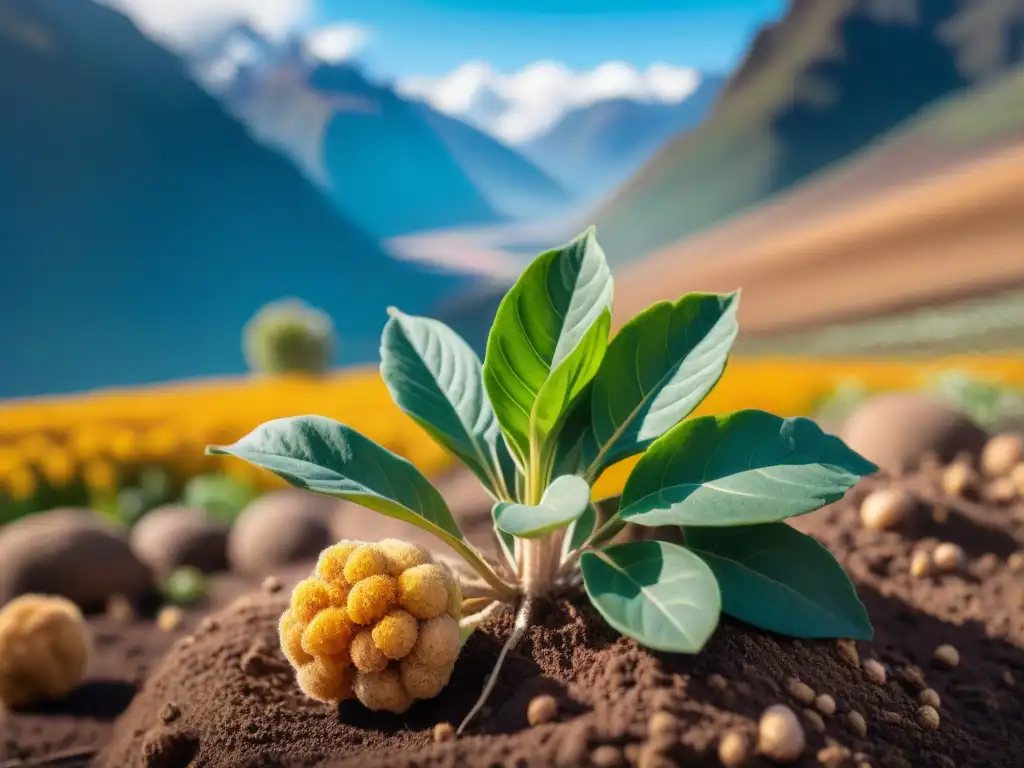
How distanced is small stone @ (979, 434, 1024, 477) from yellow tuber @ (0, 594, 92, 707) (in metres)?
1.82

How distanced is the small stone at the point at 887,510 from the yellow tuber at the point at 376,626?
84cm

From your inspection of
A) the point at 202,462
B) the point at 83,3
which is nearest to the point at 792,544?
the point at 202,462

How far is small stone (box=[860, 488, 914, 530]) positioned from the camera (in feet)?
4.33

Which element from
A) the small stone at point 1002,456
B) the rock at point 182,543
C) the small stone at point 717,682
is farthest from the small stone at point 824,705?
the rock at point 182,543

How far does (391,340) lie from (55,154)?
9.57m

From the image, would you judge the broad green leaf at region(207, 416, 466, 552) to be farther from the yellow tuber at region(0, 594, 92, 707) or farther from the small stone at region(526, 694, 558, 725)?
the yellow tuber at region(0, 594, 92, 707)

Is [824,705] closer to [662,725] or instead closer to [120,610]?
[662,725]

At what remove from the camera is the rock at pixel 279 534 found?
6.68ft

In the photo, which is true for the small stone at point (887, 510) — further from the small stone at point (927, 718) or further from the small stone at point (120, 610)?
the small stone at point (120, 610)

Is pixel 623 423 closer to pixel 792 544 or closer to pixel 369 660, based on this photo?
pixel 792 544

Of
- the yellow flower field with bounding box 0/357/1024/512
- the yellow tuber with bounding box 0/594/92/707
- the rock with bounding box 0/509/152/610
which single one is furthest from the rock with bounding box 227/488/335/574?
the yellow tuber with bounding box 0/594/92/707

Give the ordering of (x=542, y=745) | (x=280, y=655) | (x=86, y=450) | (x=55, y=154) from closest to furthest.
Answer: (x=542, y=745) → (x=280, y=655) → (x=86, y=450) → (x=55, y=154)

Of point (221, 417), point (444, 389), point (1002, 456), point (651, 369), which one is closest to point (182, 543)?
point (221, 417)

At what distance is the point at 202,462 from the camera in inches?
112
